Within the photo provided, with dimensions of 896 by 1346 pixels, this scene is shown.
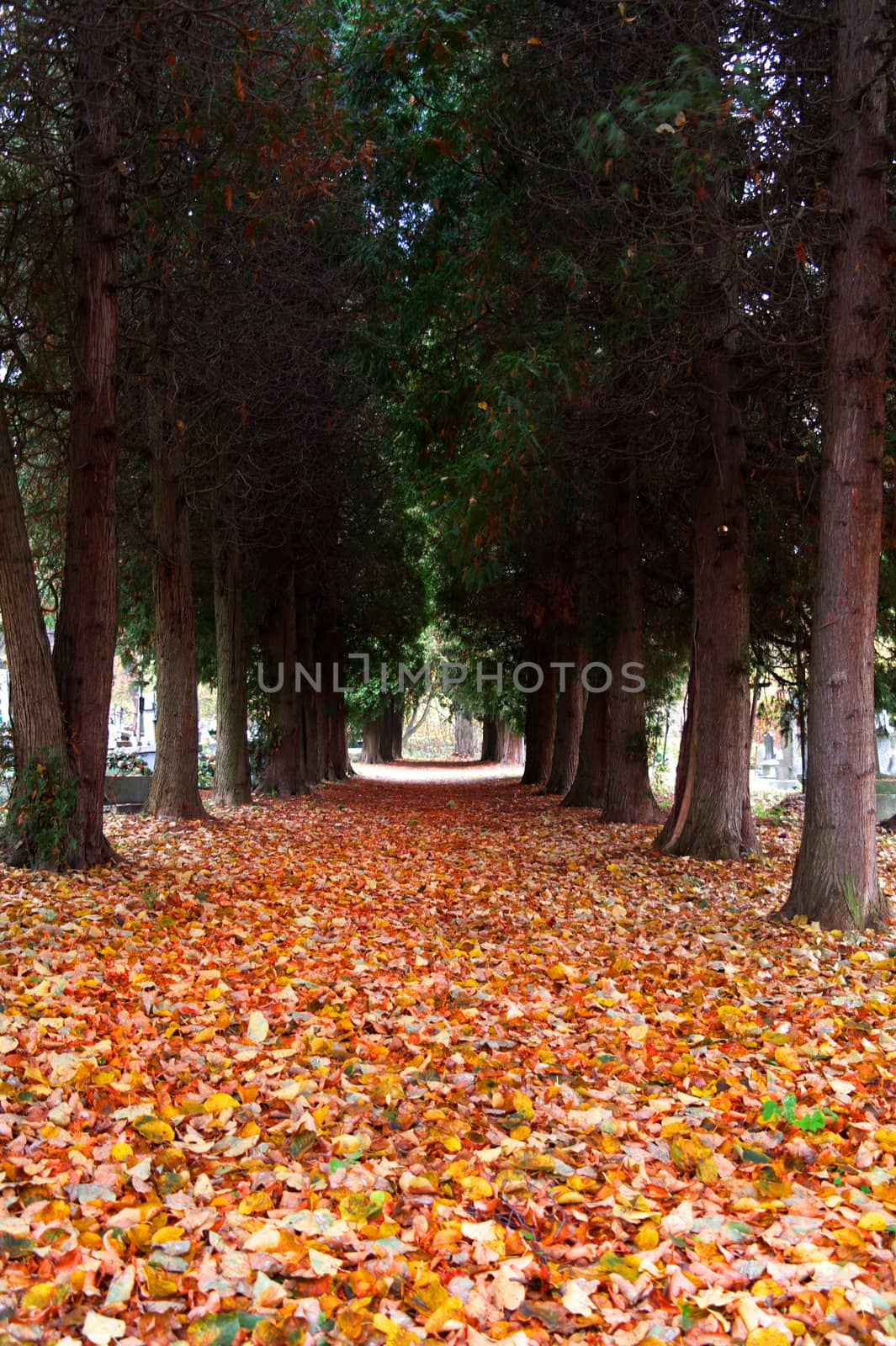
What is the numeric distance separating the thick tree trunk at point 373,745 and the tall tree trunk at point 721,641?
1291 inches

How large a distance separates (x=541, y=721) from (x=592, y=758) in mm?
7212

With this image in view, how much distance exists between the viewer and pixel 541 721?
80.8ft

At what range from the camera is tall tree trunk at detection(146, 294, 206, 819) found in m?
12.8

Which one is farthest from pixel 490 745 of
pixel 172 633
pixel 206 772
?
pixel 172 633

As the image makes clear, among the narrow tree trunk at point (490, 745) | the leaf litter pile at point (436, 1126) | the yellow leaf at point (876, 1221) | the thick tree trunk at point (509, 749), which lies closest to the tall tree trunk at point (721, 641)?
the leaf litter pile at point (436, 1126)

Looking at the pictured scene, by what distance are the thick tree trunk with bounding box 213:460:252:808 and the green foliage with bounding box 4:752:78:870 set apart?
7106 mm

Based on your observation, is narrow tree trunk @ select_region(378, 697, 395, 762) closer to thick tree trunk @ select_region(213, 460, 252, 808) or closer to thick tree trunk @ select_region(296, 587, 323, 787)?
thick tree trunk @ select_region(296, 587, 323, 787)

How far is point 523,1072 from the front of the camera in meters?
4.48

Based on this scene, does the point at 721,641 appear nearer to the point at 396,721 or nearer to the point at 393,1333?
the point at 393,1333

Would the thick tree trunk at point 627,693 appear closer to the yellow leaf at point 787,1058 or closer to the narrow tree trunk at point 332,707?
the narrow tree trunk at point 332,707

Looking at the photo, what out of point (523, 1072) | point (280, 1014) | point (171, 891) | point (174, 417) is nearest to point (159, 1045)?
point (280, 1014)

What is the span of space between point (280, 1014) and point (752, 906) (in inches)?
171

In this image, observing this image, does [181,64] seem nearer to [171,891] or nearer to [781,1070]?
[171,891]

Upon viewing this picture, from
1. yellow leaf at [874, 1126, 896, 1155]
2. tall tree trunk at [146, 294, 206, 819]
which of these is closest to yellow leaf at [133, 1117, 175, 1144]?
yellow leaf at [874, 1126, 896, 1155]
